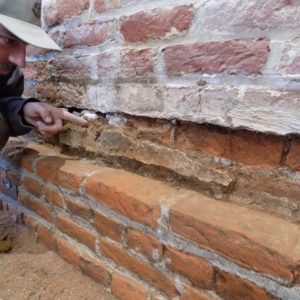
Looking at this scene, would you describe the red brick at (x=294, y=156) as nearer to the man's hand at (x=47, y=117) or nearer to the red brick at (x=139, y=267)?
the red brick at (x=139, y=267)

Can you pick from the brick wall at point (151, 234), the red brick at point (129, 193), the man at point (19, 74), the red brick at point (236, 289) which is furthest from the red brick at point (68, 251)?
the red brick at point (236, 289)

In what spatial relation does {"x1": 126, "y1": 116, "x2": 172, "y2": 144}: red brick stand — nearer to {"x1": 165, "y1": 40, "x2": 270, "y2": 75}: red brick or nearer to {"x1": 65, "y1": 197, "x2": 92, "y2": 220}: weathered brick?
{"x1": 165, "y1": 40, "x2": 270, "y2": 75}: red brick

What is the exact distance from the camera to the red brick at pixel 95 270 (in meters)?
0.97

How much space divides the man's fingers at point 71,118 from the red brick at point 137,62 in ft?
0.81

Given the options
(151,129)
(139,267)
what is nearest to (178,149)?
(151,129)

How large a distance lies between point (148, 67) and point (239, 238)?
1.63 ft

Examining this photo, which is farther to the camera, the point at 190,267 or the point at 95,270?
the point at 95,270

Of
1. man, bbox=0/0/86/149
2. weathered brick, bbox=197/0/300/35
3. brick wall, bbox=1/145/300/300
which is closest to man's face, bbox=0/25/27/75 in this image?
man, bbox=0/0/86/149

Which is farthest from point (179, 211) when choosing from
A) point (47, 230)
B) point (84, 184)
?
point (47, 230)

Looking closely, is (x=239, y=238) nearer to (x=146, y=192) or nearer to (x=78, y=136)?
(x=146, y=192)

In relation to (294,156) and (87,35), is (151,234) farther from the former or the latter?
(87,35)

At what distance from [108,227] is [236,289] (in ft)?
1.37

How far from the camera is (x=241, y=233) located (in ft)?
2.12

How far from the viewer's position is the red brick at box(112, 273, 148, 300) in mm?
884
